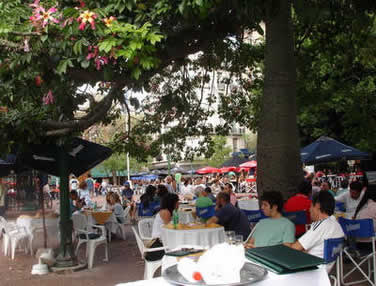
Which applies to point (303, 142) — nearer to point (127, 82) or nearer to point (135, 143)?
point (135, 143)

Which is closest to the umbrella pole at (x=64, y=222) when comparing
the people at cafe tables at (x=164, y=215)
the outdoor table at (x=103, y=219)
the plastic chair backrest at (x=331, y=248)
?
the outdoor table at (x=103, y=219)

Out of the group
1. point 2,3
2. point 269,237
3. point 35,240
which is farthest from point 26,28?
point 35,240

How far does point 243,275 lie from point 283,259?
1.12ft

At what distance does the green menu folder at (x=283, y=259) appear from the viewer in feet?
8.27

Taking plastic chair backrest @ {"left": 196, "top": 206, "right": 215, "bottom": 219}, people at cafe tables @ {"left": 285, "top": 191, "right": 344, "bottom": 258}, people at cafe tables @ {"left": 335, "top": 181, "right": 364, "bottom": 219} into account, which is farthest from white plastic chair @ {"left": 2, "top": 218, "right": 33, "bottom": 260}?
people at cafe tables @ {"left": 285, "top": 191, "right": 344, "bottom": 258}

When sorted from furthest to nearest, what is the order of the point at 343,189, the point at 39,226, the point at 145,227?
the point at 343,189
the point at 39,226
the point at 145,227

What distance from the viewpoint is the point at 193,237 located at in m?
6.16

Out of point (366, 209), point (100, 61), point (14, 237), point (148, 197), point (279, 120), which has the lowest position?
point (14, 237)

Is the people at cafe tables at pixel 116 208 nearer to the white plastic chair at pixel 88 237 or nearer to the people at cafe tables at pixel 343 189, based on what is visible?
the white plastic chair at pixel 88 237

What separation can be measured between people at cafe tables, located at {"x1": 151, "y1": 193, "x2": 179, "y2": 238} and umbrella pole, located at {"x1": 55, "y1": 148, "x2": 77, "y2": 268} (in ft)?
6.92

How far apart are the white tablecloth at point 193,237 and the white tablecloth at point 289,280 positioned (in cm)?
359

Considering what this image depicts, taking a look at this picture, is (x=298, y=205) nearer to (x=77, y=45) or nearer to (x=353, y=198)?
(x=353, y=198)

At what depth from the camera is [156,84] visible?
13.4m

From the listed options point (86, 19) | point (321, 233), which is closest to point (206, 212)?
point (321, 233)
